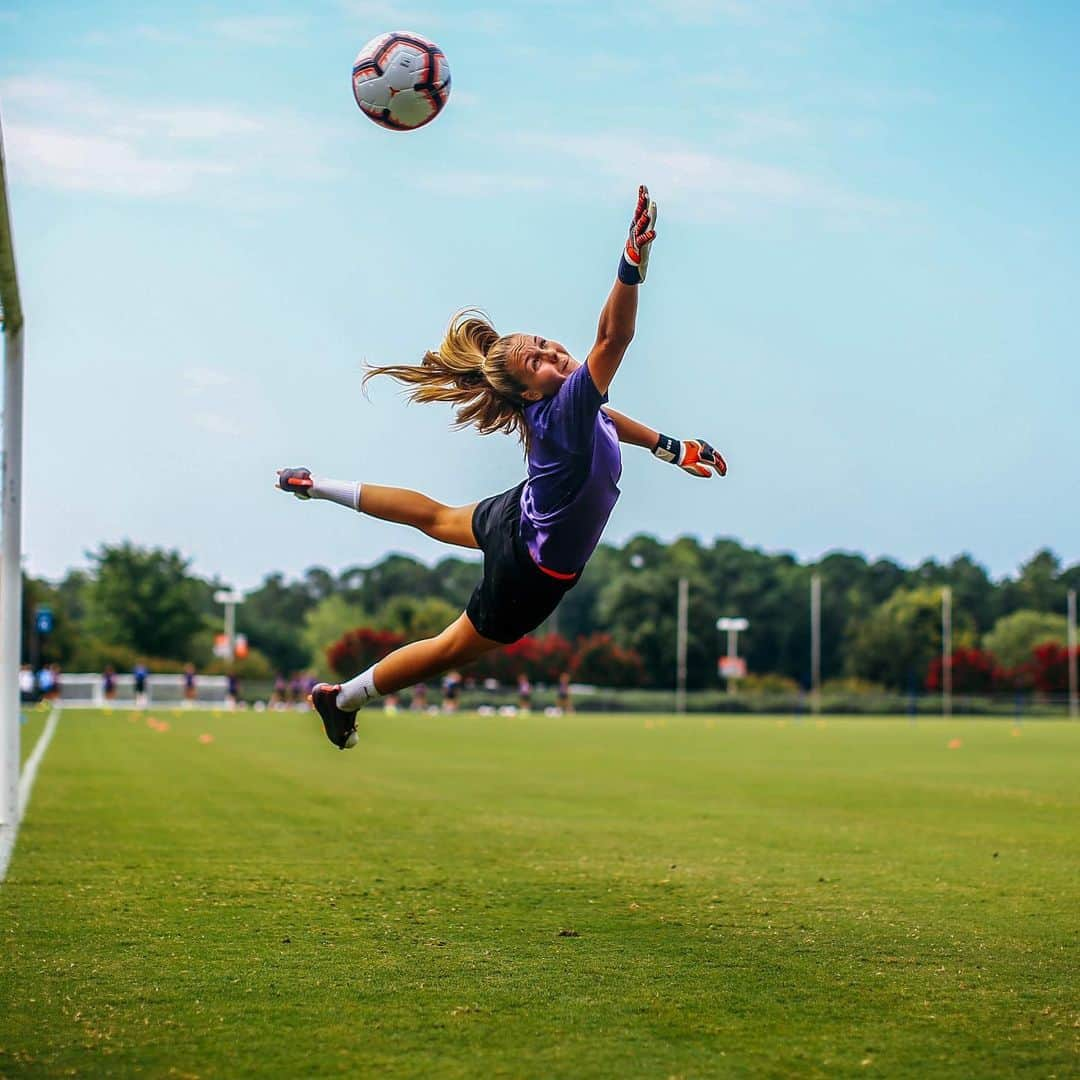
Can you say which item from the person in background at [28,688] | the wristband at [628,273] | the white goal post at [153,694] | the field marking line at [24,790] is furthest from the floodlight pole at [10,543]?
the white goal post at [153,694]

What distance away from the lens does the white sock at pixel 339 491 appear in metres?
7.64

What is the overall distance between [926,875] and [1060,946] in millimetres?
2912

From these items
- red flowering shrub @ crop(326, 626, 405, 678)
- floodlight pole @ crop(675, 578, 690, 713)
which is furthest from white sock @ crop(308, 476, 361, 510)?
red flowering shrub @ crop(326, 626, 405, 678)

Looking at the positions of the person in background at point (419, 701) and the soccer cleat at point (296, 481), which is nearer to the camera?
the soccer cleat at point (296, 481)

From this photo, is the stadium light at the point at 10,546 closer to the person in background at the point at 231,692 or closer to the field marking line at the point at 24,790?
the field marking line at the point at 24,790

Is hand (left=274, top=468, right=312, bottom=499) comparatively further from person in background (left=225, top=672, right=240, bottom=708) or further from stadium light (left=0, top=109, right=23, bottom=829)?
person in background (left=225, top=672, right=240, bottom=708)

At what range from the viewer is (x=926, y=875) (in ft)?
33.7

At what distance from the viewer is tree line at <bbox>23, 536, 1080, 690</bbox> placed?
8969 centimetres

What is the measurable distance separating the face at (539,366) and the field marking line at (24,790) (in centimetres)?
474

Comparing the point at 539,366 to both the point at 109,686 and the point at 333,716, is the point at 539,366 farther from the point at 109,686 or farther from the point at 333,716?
the point at 109,686

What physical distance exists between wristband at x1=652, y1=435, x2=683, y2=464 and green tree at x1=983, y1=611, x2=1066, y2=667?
323ft

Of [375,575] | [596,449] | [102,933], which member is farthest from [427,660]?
[375,575]

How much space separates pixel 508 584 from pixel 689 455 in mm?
1365

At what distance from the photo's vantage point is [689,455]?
26.1ft
